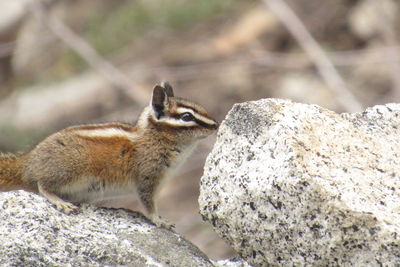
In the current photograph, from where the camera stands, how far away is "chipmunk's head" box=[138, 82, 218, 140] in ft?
16.2

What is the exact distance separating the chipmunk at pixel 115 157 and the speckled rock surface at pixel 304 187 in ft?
3.50

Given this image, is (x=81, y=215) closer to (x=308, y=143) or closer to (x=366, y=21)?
(x=308, y=143)

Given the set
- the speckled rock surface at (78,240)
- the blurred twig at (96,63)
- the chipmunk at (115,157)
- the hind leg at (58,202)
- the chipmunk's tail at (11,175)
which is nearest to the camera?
the speckled rock surface at (78,240)

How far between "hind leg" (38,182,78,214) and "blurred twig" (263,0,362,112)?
393 centimetres

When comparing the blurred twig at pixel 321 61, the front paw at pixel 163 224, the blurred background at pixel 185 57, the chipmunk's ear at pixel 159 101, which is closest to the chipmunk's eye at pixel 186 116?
the chipmunk's ear at pixel 159 101

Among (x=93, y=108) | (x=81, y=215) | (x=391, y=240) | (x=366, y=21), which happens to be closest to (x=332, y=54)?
(x=366, y=21)

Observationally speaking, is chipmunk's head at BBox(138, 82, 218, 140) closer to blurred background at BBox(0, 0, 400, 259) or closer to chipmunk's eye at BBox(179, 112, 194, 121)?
chipmunk's eye at BBox(179, 112, 194, 121)

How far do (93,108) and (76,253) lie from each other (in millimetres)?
9649

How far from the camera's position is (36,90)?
12.7 m

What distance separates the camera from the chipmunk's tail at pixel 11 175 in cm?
483

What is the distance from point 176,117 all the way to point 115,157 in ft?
1.60

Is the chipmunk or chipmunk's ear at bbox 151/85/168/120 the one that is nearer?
the chipmunk

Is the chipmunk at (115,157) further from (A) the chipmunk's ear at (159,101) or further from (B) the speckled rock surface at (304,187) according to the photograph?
(B) the speckled rock surface at (304,187)

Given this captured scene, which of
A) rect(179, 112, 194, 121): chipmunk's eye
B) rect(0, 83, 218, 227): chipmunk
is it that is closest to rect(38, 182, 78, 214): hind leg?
rect(0, 83, 218, 227): chipmunk
